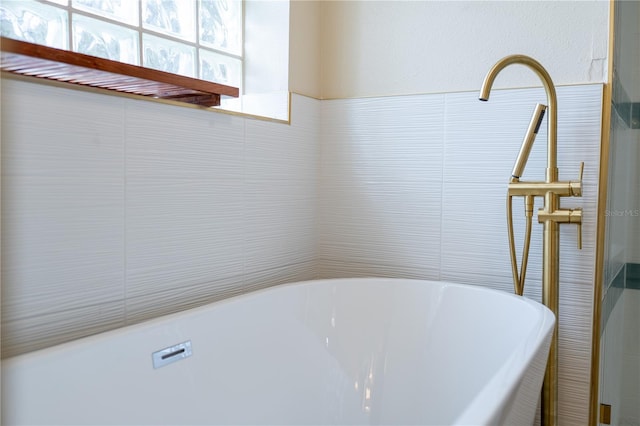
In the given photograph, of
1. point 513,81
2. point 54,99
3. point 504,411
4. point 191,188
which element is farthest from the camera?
point 513,81

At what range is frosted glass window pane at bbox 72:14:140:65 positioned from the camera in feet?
5.03

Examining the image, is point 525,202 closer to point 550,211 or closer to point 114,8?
point 550,211

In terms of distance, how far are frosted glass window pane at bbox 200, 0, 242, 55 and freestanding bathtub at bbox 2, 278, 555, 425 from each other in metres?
0.90

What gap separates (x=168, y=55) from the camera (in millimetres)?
1820

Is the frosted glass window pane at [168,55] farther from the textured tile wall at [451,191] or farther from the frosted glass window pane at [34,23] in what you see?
the textured tile wall at [451,191]

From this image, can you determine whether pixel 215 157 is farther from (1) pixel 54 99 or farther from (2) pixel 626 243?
(2) pixel 626 243

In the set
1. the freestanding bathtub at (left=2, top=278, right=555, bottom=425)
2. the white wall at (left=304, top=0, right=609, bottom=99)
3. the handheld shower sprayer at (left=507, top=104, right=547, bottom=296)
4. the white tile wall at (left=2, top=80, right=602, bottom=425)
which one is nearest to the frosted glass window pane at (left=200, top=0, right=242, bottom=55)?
the white wall at (left=304, top=0, right=609, bottom=99)

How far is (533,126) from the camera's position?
161cm

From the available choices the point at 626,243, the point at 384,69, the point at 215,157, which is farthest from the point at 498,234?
the point at 215,157

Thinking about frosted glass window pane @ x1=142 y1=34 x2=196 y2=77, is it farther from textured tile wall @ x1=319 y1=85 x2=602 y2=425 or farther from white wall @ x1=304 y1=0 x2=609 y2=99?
textured tile wall @ x1=319 y1=85 x2=602 y2=425

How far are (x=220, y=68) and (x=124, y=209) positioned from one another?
0.84 metres

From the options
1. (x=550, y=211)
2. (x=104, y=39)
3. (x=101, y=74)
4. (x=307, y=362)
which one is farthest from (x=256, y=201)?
(x=550, y=211)

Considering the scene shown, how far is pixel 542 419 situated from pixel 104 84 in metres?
1.42

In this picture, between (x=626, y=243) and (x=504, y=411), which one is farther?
(x=626, y=243)
